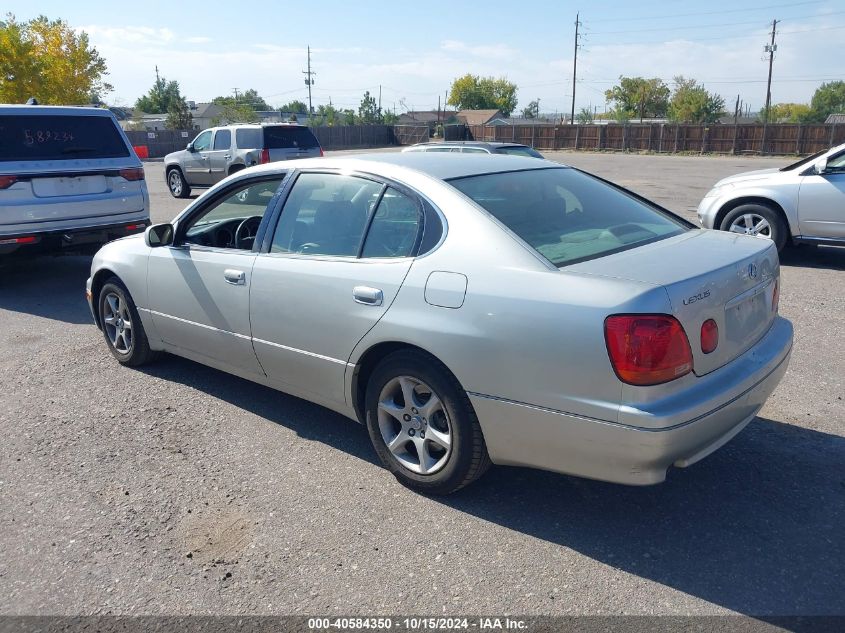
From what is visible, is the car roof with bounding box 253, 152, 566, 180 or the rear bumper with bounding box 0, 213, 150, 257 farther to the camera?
the rear bumper with bounding box 0, 213, 150, 257

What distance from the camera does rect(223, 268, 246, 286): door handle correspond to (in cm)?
416

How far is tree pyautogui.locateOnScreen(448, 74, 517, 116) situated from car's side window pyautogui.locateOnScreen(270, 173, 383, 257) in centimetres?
12719

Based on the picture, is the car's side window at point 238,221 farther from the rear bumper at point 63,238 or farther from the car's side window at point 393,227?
the rear bumper at point 63,238

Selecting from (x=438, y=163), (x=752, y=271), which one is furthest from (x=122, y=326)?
(x=752, y=271)

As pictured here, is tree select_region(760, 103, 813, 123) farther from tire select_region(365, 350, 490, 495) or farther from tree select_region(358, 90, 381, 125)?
tire select_region(365, 350, 490, 495)

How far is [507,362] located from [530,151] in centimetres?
1178

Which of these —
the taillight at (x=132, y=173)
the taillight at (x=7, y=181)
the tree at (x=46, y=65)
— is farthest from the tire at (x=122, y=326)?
the tree at (x=46, y=65)

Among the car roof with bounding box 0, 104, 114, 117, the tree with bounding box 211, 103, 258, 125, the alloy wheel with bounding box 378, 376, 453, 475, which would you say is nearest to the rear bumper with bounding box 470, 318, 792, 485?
the alloy wheel with bounding box 378, 376, 453, 475

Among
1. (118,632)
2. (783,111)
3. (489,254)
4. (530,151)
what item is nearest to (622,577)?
(489,254)

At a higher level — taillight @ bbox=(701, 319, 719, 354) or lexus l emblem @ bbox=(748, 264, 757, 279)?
lexus l emblem @ bbox=(748, 264, 757, 279)

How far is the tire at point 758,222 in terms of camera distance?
8688mm

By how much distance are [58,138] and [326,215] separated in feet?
17.6

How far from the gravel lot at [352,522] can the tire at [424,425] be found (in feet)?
0.51

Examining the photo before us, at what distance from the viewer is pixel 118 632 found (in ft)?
8.66
